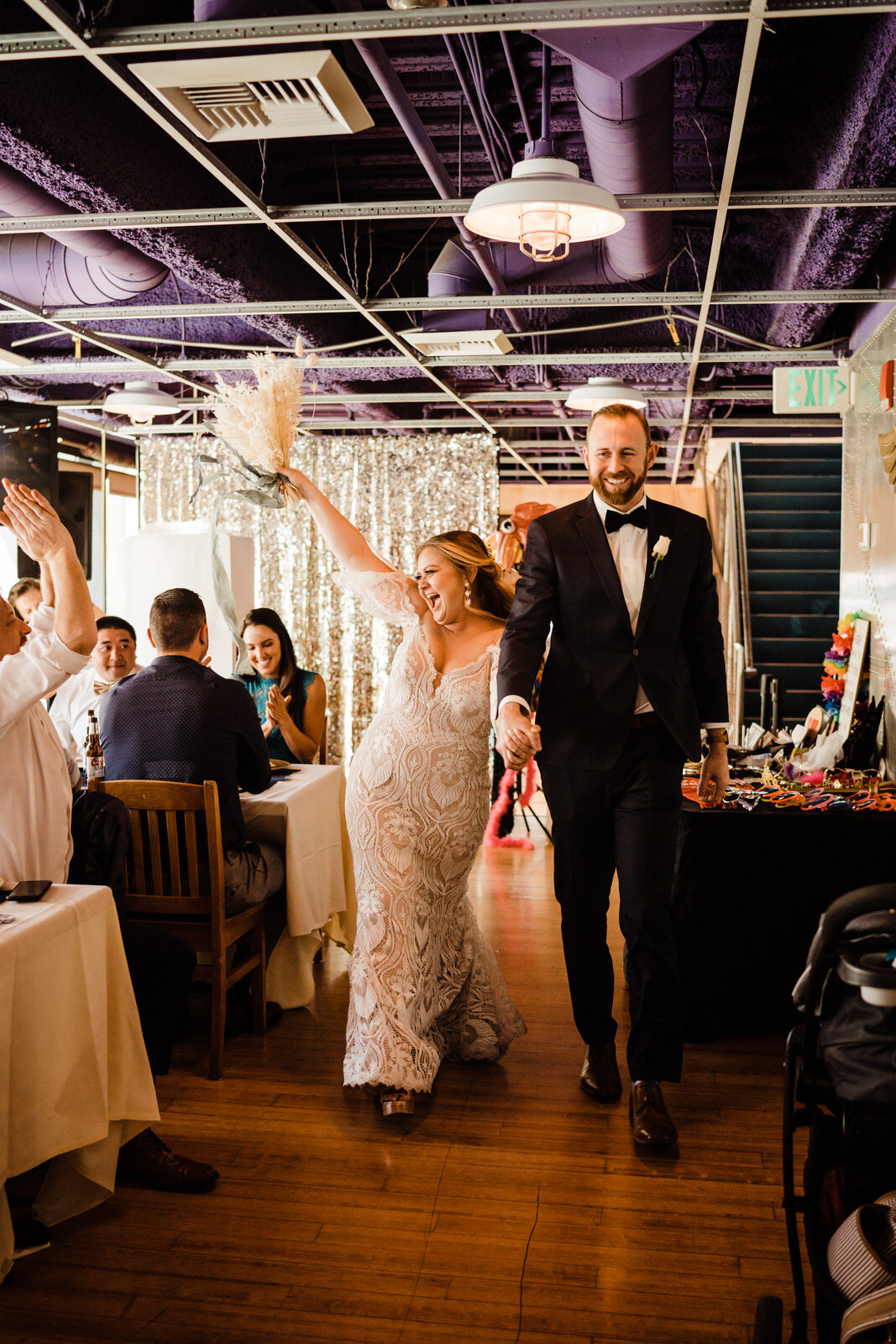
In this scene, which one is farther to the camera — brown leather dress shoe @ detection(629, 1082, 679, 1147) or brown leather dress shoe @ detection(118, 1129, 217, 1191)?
brown leather dress shoe @ detection(629, 1082, 679, 1147)

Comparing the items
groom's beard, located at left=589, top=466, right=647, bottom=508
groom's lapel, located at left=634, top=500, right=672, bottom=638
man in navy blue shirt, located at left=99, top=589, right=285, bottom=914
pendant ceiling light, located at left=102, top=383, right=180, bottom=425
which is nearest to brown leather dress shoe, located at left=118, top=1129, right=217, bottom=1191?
man in navy blue shirt, located at left=99, top=589, right=285, bottom=914

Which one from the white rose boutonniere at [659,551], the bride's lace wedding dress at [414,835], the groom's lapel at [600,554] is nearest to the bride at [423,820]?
the bride's lace wedding dress at [414,835]

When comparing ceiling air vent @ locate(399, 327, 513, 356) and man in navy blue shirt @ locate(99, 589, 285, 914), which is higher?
Answer: ceiling air vent @ locate(399, 327, 513, 356)

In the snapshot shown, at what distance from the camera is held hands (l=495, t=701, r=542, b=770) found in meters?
2.68

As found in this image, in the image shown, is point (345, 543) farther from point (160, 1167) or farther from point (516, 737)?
point (160, 1167)

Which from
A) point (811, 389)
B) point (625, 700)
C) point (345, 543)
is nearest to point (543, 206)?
point (345, 543)

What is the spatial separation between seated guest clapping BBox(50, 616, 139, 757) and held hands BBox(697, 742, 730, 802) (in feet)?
8.15

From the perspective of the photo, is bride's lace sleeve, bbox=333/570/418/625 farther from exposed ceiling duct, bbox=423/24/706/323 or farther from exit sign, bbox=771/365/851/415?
exit sign, bbox=771/365/851/415

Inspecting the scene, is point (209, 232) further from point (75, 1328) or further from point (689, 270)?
Answer: point (75, 1328)

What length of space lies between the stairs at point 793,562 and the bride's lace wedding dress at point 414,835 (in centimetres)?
513

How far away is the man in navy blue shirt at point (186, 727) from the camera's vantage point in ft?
11.3

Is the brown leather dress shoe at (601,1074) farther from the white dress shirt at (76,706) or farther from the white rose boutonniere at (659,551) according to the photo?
the white dress shirt at (76,706)

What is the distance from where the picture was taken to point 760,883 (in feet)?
11.4

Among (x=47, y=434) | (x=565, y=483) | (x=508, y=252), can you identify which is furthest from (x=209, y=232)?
(x=565, y=483)
